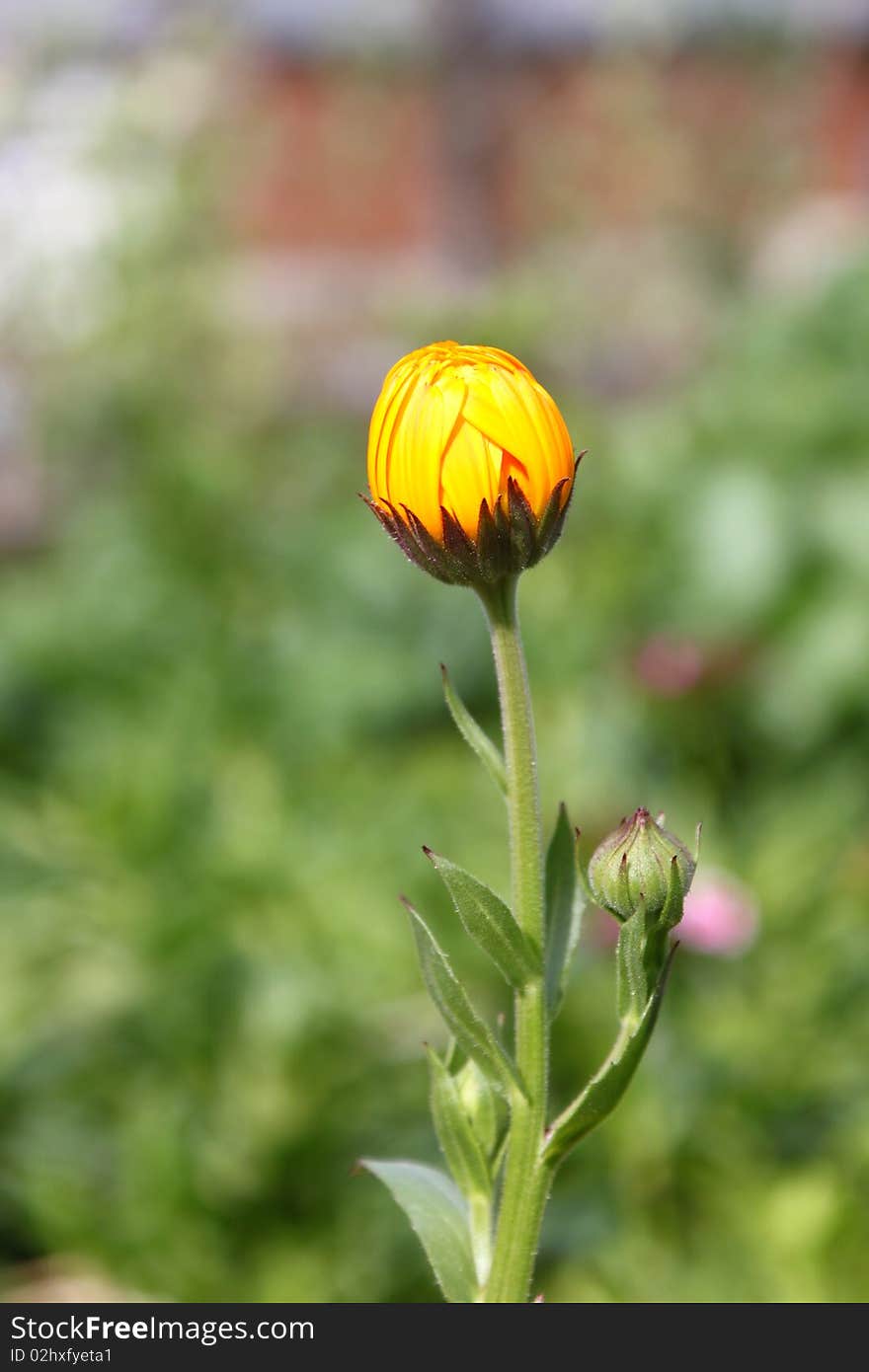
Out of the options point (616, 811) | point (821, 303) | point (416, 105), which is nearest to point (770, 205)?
point (821, 303)

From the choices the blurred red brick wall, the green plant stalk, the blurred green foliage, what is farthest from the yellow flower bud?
the blurred red brick wall

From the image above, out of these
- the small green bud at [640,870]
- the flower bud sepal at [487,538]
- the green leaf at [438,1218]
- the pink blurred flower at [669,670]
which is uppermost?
the pink blurred flower at [669,670]

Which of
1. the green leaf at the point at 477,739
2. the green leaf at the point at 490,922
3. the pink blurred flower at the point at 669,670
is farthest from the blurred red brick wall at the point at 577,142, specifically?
the green leaf at the point at 490,922

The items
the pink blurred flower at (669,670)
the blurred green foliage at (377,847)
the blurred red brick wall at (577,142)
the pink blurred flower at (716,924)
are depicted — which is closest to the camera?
the blurred green foliage at (377,847)

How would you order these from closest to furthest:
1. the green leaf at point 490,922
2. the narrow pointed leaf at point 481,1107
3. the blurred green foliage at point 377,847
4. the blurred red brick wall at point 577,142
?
the green leaf at point 490,922, the narrow pointed leaf at point 481,1107, the blurred green foliage at point 377,847, the blurred red brick wall at point 577,142

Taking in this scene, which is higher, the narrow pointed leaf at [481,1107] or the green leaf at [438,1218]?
the narrow pointed leaf at [481,1107]

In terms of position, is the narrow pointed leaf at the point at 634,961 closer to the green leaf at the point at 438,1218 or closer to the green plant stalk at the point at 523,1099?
the green plant stalk at the point at 523,1099

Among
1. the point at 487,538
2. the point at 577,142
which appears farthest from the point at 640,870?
the point at 577,142

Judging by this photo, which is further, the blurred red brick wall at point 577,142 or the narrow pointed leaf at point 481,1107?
the blurred red brick wall at point 577,142
